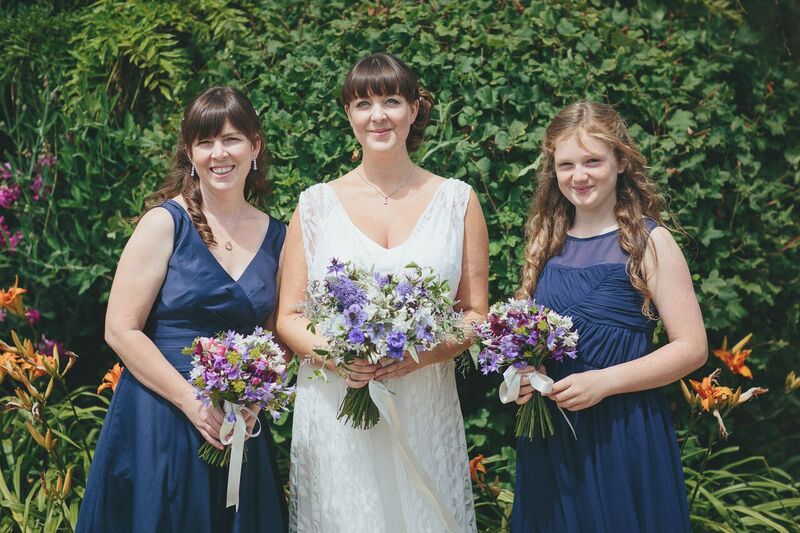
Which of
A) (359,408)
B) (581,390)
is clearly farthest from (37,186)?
(581,390)

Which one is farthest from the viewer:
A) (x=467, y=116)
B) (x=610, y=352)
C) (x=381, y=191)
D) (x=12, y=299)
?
(x=467, y=116)

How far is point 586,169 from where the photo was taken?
3.20m

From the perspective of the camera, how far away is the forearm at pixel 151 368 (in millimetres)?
3070

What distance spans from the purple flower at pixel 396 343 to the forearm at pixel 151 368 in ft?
2.56

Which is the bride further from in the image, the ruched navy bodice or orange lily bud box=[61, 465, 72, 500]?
orange lily bud box=[61, 465, 72, 500]

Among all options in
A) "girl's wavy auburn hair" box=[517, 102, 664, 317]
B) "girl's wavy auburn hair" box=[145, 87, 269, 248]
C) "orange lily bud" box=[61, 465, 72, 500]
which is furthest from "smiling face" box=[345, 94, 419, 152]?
"orange lily bud" box=[61, 465, 72, 500]

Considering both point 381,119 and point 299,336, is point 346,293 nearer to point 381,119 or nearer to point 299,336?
point 299,336

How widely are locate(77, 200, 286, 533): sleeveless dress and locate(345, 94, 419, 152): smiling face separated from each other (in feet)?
2.40

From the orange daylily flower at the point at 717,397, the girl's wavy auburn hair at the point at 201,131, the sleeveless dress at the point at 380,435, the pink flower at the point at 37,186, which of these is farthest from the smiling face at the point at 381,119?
the pink flower at the point at 37,186

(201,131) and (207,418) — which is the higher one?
(201,131)

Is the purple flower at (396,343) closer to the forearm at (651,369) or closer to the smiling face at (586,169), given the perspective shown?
the forearm at (651,369)

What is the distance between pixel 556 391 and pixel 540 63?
71.8 inches

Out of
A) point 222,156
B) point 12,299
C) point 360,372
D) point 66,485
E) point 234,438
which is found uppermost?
point 222,156

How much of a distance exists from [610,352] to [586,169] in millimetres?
A: 695
